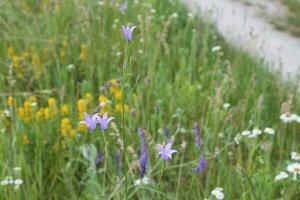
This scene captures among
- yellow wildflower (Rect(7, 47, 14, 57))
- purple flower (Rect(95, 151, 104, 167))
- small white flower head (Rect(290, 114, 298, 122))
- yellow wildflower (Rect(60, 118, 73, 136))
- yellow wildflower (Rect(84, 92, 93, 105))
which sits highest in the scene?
yellow wildflower (Rect(7, 47, 14, 57))

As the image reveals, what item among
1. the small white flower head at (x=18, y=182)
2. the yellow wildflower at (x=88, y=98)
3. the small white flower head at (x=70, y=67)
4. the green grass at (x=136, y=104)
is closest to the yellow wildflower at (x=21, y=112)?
the green grass at (x=136, y=104)

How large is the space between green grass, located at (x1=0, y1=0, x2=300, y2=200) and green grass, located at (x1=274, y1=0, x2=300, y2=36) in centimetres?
61

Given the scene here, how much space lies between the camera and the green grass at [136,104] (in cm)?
250

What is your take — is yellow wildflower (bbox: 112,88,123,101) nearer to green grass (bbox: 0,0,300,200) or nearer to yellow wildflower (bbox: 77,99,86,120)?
green grass (bbox: 0,0,300,200)

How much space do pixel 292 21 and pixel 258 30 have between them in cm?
33

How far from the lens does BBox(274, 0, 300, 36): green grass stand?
459cm

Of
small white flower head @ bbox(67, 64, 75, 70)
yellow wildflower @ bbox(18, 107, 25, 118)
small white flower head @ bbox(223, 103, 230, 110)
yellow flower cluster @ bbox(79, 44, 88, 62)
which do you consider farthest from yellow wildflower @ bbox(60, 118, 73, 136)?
yellow flower cluster @ bbox(79, 44, 88, 62)

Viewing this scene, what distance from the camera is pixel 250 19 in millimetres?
4836

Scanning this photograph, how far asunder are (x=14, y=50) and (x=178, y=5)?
4.54ft

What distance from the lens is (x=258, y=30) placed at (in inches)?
180

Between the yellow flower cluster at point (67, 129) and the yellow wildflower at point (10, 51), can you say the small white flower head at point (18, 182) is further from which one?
the yellow wildflower at point (10, 51)

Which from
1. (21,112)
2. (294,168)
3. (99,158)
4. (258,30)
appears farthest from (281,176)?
(258,30)

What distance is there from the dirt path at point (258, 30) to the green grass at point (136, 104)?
0.16 metres

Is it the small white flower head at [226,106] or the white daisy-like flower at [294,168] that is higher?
the small white flower head at [226,106]
